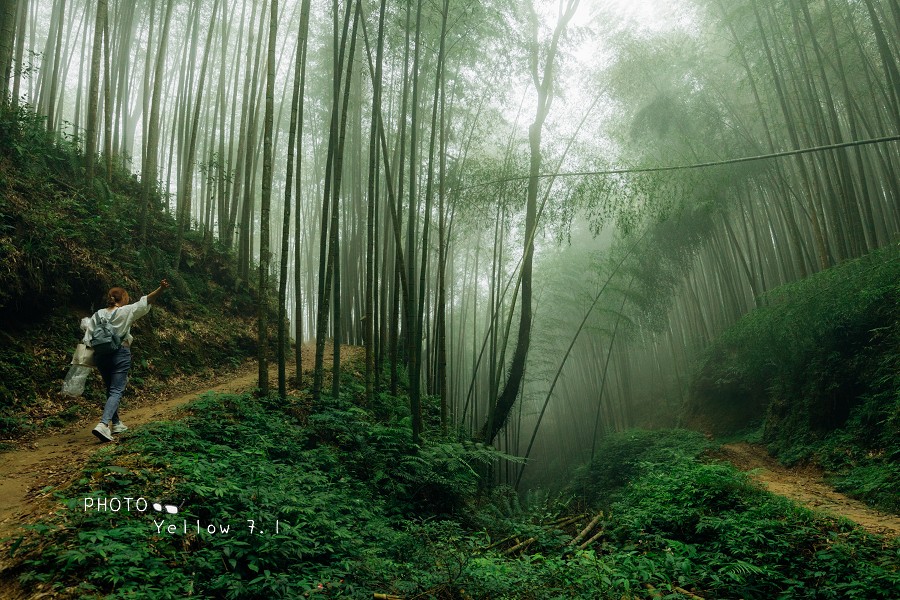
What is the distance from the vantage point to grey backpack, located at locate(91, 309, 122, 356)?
3.29 metres

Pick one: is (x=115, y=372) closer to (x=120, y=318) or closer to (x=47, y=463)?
(x=120, y=318)

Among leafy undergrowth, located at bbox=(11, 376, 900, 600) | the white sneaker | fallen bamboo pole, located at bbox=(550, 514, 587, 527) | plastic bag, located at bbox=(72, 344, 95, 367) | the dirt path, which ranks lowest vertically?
fallen bamboo pole, located at bbox=(550, 514, 587, 527)

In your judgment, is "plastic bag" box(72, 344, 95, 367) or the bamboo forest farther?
"plastic bag" box(72, 344, 95, 367)

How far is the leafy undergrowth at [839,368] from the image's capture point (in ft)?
15.8

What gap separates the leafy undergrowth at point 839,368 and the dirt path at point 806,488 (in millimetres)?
149

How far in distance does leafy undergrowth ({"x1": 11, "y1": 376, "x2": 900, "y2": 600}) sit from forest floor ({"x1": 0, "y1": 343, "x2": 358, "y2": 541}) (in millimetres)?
190

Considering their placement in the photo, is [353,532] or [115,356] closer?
[353,532]

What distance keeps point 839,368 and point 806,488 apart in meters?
1.70

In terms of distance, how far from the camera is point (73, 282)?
16.3 feet

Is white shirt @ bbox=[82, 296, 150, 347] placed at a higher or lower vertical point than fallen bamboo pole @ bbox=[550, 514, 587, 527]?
higher

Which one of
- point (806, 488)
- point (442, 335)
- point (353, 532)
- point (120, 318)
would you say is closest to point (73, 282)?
point (120, 318)

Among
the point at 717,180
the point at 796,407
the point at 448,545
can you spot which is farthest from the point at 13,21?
the point at 796,407

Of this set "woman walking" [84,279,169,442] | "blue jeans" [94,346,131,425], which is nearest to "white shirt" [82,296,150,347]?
"woman walking" [84,279,169,442]

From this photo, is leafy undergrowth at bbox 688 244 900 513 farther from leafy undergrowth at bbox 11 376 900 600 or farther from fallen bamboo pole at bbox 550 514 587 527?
fallen bamboo pole at bbox 550 514 587 527
